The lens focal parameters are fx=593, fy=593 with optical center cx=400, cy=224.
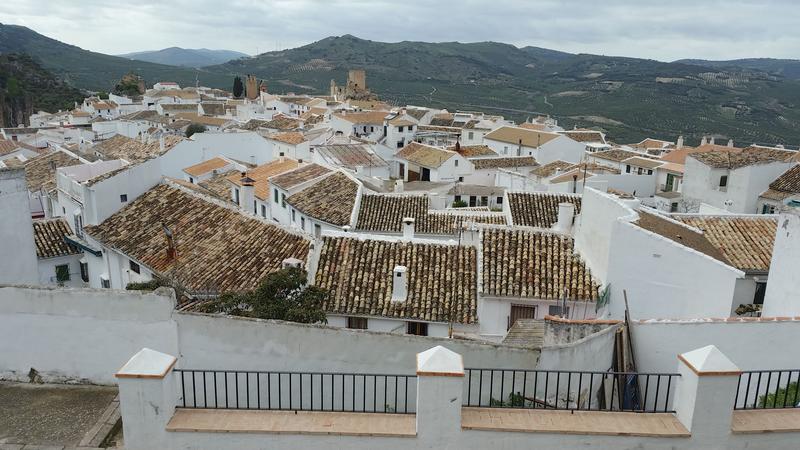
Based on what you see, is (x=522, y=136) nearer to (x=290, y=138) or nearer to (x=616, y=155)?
(x=616, y=155)

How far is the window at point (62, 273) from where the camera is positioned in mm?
20389

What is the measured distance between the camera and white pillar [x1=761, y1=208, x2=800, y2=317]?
10070 mm

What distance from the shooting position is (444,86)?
15450cm

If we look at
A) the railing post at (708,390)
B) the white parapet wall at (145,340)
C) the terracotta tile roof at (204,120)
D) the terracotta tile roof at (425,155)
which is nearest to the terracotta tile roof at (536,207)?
the white parapet wall at (145,340)

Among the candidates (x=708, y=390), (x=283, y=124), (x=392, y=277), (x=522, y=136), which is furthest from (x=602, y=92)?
(x=708, y=390)

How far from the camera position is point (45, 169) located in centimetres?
3011

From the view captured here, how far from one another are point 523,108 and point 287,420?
123 m

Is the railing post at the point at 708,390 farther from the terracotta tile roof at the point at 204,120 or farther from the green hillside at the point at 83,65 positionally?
the green hillside at the point at 83,65

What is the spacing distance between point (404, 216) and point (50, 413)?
58.2ft

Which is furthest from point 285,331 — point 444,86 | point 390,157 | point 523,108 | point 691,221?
point 444,86

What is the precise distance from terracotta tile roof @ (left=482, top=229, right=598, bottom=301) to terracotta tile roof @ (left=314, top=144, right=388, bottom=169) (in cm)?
2215

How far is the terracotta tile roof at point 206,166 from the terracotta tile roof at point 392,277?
18.9 meters

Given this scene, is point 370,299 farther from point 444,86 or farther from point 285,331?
point 444,86

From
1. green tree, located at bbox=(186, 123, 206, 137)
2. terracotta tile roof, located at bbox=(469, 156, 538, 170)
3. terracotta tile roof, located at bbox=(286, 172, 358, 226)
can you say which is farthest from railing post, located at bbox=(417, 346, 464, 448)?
green tree, located at bbox=(186, 123, 206, 137)
